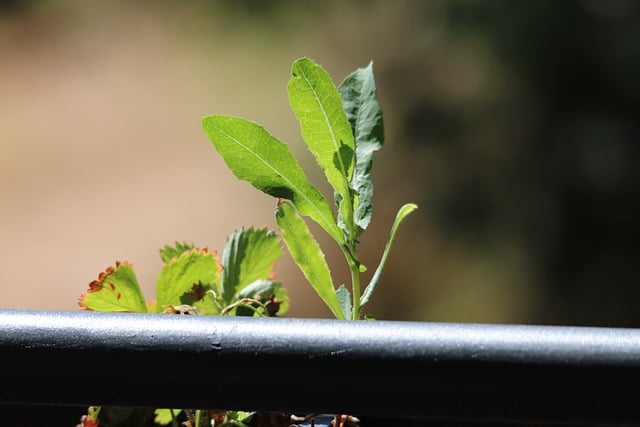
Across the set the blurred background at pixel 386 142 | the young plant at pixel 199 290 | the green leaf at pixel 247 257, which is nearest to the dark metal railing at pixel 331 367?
the young plant at pixel 199 290

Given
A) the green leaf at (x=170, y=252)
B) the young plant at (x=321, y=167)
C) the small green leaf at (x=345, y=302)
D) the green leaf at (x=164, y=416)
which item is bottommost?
the green leaf at (x=164, y=416)

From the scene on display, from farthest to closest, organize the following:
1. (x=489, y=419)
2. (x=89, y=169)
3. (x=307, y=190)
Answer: (x=89, y=169), (x=307, y=190), (x=489, y=419)

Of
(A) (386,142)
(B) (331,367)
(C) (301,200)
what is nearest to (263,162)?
(C) (301,200)

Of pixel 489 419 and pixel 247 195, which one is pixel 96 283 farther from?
pixel 247 195

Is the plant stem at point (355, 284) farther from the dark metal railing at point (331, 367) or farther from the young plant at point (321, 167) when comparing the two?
the dark metal railing at point (331, 367)

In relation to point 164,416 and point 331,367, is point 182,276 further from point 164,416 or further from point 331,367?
point 331,367

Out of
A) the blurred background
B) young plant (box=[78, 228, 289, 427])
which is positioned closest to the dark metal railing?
young plant (box=[78, 228, 289, 427])

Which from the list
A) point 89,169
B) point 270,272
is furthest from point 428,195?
point 270,272
